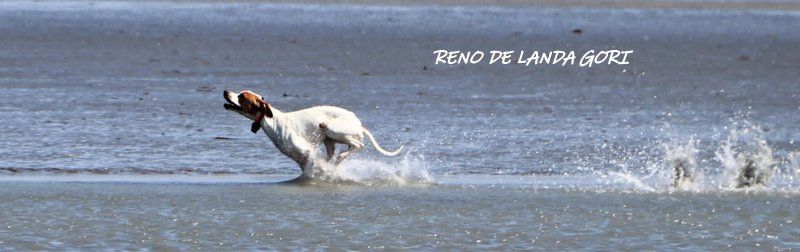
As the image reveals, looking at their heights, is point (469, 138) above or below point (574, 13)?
below

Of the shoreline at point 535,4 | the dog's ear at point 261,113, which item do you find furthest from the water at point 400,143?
the shoreline at point 535,4

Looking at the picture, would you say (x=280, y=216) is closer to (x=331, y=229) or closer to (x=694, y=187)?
(x=331, y=229)

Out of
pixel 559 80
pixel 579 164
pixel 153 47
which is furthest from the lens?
pixel 153 47

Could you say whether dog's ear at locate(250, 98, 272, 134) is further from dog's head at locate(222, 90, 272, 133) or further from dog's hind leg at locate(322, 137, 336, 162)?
dog's hind leg at locate(322, 137, 336, 162)

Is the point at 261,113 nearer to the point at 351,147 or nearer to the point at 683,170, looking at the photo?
the point at 351,147

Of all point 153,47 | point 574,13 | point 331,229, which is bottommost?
point 331,229

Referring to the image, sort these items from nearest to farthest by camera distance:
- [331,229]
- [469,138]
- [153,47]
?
1. [331,229]
2. [469,138]
3. [153,47]

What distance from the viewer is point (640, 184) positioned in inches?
452

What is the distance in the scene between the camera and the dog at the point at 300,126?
1159 centimetres

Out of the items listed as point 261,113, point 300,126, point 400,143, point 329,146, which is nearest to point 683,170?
point 329,146

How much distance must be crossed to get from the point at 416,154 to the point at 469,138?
1049mm

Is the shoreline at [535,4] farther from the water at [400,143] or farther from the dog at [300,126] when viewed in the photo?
the dog at [300,126]

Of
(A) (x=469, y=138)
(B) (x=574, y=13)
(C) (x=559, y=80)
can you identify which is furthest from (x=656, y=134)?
(B) (x=574, y=13)

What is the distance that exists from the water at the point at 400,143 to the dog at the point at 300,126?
0.67 ft
